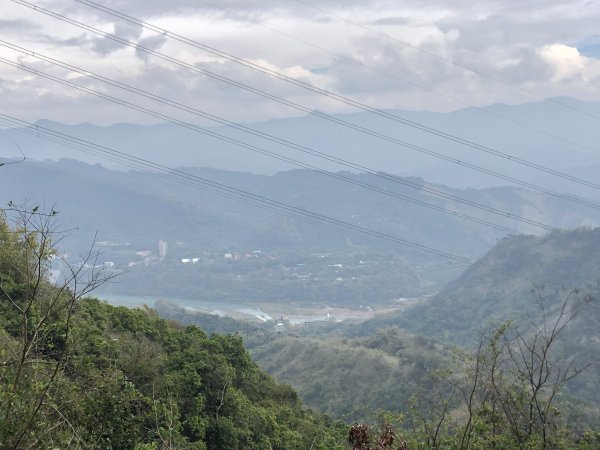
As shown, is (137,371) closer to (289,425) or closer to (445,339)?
(289,425)

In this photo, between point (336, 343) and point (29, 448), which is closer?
point (29, 448)

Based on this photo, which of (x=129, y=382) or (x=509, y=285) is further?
(x=509, y=285)

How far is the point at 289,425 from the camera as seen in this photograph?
2152 centimetres

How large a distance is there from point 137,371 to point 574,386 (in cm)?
5804

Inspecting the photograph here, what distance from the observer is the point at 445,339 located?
361 ft

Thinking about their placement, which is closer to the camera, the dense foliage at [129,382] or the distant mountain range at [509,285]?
the dense foliage at [129,382]

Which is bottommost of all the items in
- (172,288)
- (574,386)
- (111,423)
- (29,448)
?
(172,288)

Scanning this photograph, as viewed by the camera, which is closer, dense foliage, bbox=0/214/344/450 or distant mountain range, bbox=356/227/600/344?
dense foliage, bbox=0/214/344/450

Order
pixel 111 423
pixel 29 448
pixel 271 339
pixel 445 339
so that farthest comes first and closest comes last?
pixel 445 339 < pixel 271 339 < pixel 111 423 < pixel 29 448

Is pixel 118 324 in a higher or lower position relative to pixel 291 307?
higher

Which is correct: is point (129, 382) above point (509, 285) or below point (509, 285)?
below

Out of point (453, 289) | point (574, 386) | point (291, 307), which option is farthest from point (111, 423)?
point (291, 307)

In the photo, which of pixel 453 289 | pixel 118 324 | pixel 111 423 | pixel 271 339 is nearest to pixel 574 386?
pixel 271 339

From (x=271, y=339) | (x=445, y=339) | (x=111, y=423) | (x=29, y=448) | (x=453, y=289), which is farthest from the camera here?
(x=453, y=289)
